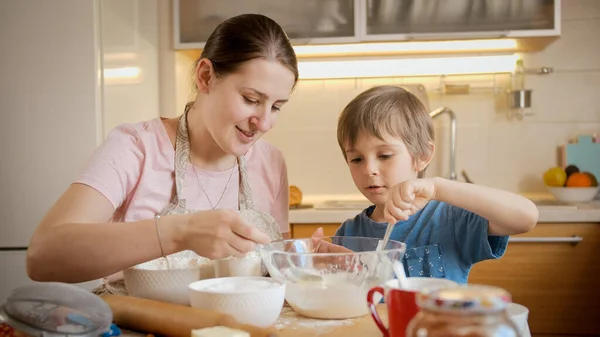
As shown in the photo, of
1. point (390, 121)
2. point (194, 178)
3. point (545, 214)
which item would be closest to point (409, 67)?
point (545, 214)

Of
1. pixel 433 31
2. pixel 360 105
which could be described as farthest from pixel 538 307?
pixel 360 105

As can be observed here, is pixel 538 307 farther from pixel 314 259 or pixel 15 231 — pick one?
pixel 15 231

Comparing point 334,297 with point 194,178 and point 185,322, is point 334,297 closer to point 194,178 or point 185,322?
point 185,322

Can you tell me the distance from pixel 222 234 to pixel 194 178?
570 mm

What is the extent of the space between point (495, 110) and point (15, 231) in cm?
201

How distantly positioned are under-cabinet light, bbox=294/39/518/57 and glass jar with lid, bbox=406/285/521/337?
2235 mm

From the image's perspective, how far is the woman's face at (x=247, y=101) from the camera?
1398 mm

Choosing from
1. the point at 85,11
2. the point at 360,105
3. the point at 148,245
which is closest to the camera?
the point at 148,245

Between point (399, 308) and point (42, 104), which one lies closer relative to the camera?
point (399, 308)

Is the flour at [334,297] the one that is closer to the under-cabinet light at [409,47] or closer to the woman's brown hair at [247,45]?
the woman's brown hair at [247,45]

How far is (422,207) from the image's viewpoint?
123 centimetres

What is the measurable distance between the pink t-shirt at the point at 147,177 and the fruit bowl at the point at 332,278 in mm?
524

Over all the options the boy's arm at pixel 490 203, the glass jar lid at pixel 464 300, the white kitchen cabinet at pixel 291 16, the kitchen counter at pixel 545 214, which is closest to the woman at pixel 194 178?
the boy's arm at pixel 490 203

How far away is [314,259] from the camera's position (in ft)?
3.10
